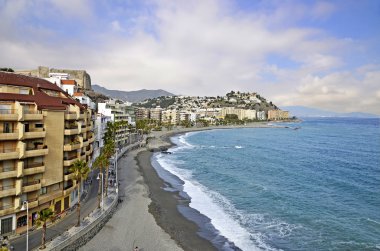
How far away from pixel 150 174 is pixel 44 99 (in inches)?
1625

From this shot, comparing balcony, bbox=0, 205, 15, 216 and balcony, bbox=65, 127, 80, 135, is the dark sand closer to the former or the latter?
balcony, bbox=65, 127, 80, 135

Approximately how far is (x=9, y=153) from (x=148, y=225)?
18.8 m

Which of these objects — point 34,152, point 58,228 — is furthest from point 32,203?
point 34,152

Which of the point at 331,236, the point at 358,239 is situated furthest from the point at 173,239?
the point at 358,239

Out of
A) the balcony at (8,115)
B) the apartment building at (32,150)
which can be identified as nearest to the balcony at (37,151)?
the apartment building at (32,150)

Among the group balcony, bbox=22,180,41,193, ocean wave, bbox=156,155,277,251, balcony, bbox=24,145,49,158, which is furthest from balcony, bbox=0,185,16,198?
ocean wave, bbox=156,155,277,251

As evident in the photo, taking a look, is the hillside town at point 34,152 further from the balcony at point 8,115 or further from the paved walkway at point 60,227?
the paved walkway at point 60,227

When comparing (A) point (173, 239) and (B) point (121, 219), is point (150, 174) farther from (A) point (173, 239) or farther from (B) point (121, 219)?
(A) point (173, 239)

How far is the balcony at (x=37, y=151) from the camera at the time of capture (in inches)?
1277

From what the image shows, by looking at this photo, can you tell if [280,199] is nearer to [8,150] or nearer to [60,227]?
[60,227]

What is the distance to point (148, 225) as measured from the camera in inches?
1630

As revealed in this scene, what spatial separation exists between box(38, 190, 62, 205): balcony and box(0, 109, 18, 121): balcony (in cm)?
897

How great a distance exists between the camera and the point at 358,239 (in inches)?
1561

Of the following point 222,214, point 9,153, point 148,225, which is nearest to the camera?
point 9,153
